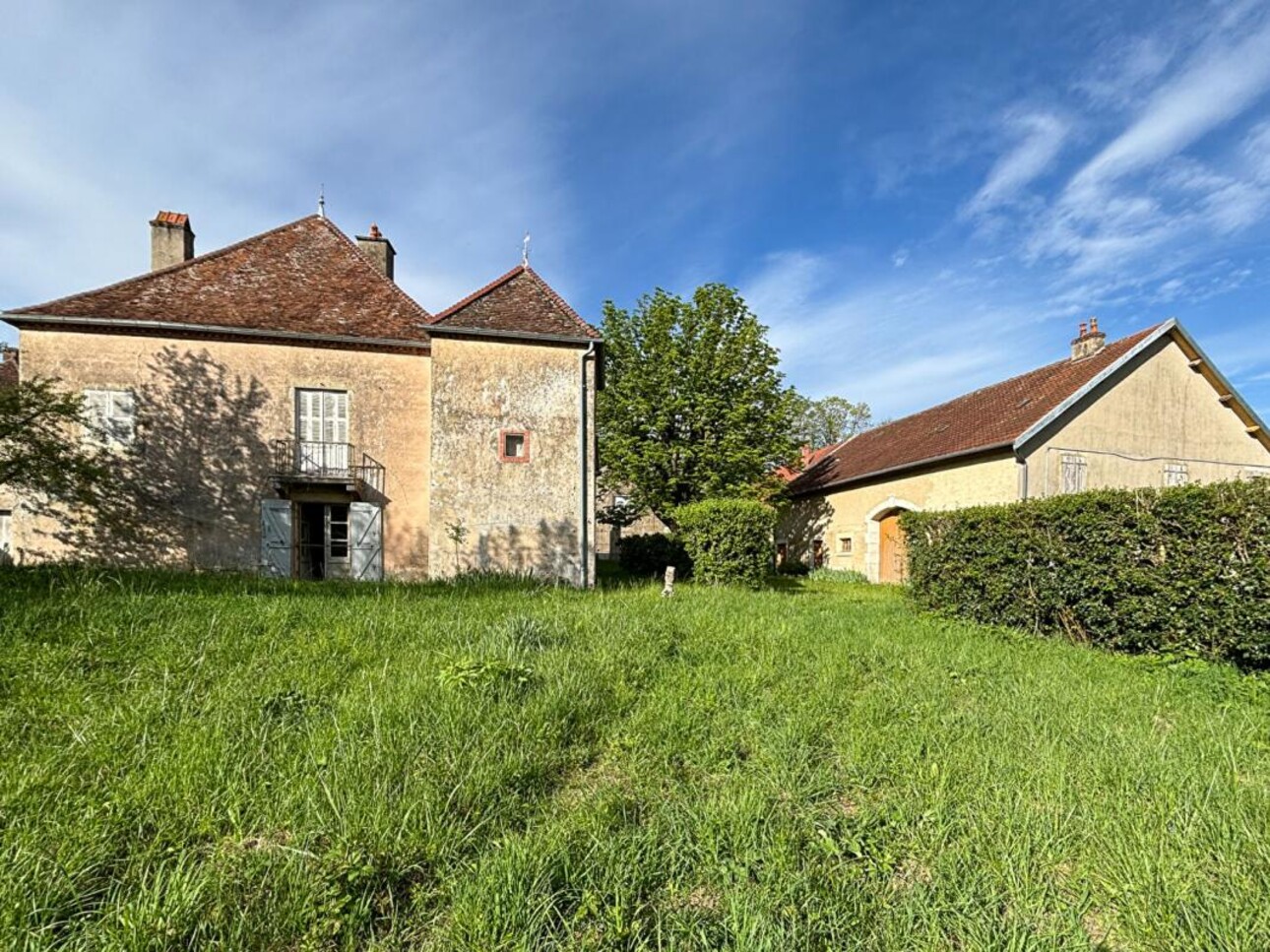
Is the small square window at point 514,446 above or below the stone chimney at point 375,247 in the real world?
below

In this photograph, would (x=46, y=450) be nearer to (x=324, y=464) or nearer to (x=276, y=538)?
(x=276, y=538)

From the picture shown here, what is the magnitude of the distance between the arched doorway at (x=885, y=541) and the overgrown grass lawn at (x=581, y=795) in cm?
1182

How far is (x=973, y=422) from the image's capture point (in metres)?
15.9

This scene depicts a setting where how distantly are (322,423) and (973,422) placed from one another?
55.6 feet

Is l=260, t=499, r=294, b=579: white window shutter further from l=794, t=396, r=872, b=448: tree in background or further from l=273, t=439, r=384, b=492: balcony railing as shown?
l=794, t=396, r=872, b=448: tree in background

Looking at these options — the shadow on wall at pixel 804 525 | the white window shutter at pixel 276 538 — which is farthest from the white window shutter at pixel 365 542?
the shadow on wall at pixel 804 525

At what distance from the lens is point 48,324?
1088 centimetres

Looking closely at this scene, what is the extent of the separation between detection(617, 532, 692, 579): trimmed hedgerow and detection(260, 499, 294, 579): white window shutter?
26.1ft

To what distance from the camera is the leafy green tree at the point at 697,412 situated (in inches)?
750

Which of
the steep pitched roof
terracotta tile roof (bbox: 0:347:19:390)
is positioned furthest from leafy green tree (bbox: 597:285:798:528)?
terracotta tile roof (bbox: 0:347:19:390)

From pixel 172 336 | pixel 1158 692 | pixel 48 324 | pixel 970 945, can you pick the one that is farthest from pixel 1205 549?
pixel 48 324

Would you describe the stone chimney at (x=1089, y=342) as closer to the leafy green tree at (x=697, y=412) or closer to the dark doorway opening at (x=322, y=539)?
the leafy green tree at (x=697, y=412)

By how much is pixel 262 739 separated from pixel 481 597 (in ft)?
14.3

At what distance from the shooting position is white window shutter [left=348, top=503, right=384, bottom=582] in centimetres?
1164
